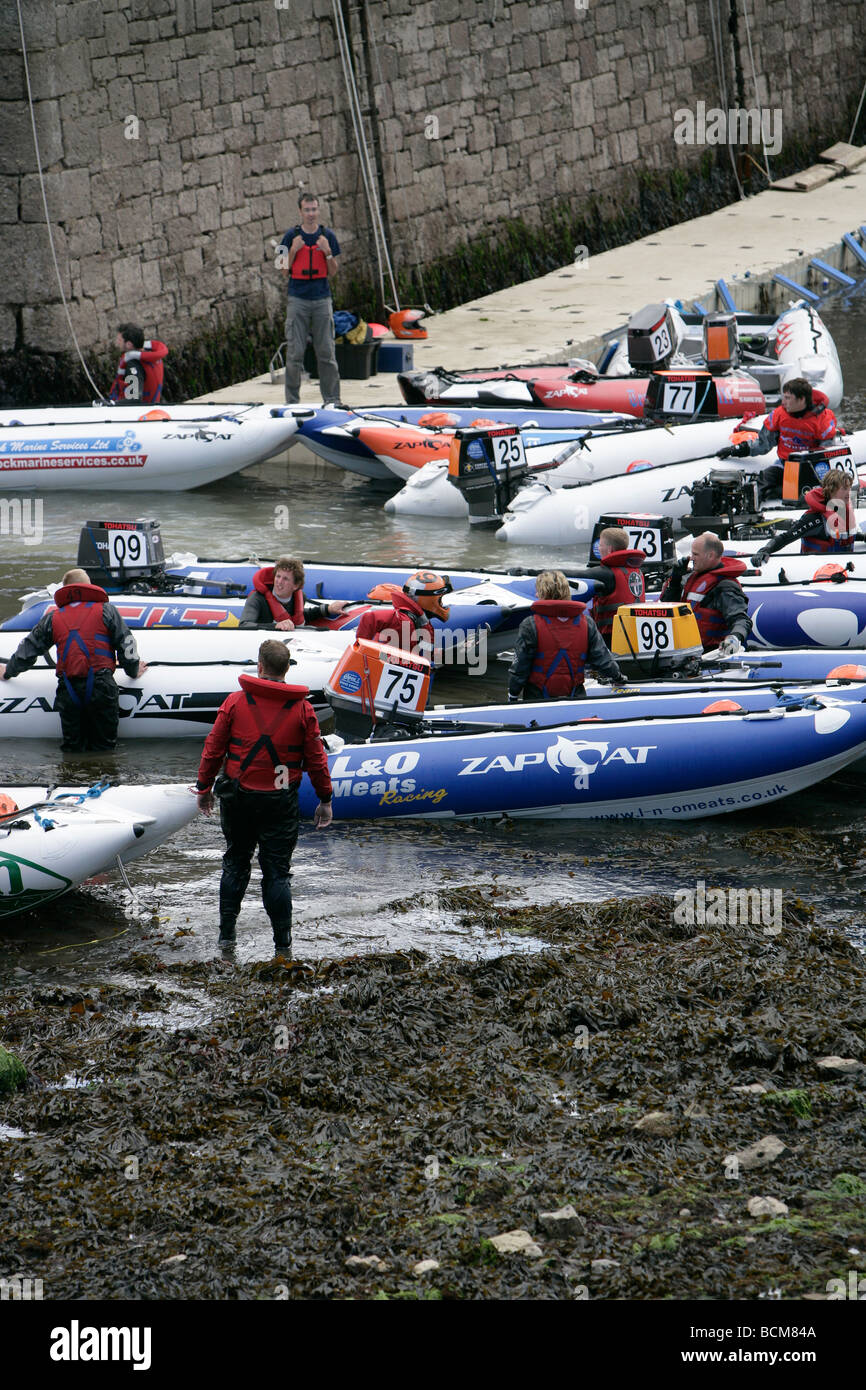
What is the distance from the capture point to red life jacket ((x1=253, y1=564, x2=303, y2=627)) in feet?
32.2

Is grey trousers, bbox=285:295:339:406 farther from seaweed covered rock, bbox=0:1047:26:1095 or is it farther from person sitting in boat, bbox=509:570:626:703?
seaweed covered rock, bbox=0:1047:26:1095

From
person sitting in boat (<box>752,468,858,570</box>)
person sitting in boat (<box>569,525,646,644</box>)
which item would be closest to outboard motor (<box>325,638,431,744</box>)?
person sitting in boat (<box>569,525,646,644</box>)

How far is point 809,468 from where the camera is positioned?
11.7m

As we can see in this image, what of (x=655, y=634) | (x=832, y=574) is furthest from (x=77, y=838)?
(x=832, y=574)

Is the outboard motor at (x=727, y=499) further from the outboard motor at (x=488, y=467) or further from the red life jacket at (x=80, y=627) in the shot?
the red life jacket at (x=80, y=627)

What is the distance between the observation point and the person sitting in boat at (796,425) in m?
11.6

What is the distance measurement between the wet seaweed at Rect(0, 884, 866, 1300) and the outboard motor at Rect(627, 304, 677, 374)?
923 centimetres

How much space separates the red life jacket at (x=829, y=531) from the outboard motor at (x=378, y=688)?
3271 mm

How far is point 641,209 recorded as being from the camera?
22.7m

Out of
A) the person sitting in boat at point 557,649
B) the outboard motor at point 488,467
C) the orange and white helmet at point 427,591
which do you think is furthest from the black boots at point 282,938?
the outboard motor at point 488,467

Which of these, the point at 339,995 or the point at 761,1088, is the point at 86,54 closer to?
the point at 339,995

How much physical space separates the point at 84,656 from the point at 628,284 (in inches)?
488
